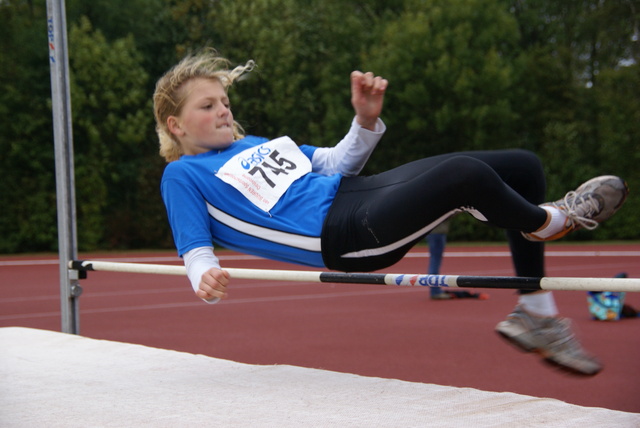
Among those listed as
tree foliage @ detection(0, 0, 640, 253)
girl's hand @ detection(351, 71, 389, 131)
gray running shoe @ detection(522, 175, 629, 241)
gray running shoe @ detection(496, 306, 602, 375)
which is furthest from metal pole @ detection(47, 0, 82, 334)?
tree foliage @ detection(0, 0, 640, 253)

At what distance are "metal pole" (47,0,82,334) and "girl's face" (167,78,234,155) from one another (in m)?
1.84

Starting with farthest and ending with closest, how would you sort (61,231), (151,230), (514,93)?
(514,93) < (151,230) < (61,231)

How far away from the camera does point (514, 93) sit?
20250 millimetres

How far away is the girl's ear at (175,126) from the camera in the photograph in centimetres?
303

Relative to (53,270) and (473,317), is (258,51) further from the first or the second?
(473,317)

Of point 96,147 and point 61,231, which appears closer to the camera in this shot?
point 61,231

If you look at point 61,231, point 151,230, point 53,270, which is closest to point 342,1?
point 151,230

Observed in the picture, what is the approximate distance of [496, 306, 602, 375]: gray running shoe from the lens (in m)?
2.66

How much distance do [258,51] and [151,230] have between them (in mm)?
4997

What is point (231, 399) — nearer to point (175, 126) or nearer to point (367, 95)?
point (175, 126)

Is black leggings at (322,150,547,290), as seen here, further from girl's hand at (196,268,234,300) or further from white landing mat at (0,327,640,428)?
white landing mat at (0,327,640,428)

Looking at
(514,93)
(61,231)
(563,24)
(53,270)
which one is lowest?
(53,270)

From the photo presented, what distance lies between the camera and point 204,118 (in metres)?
2.96

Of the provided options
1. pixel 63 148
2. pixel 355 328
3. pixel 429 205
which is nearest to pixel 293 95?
pixel 355 328
